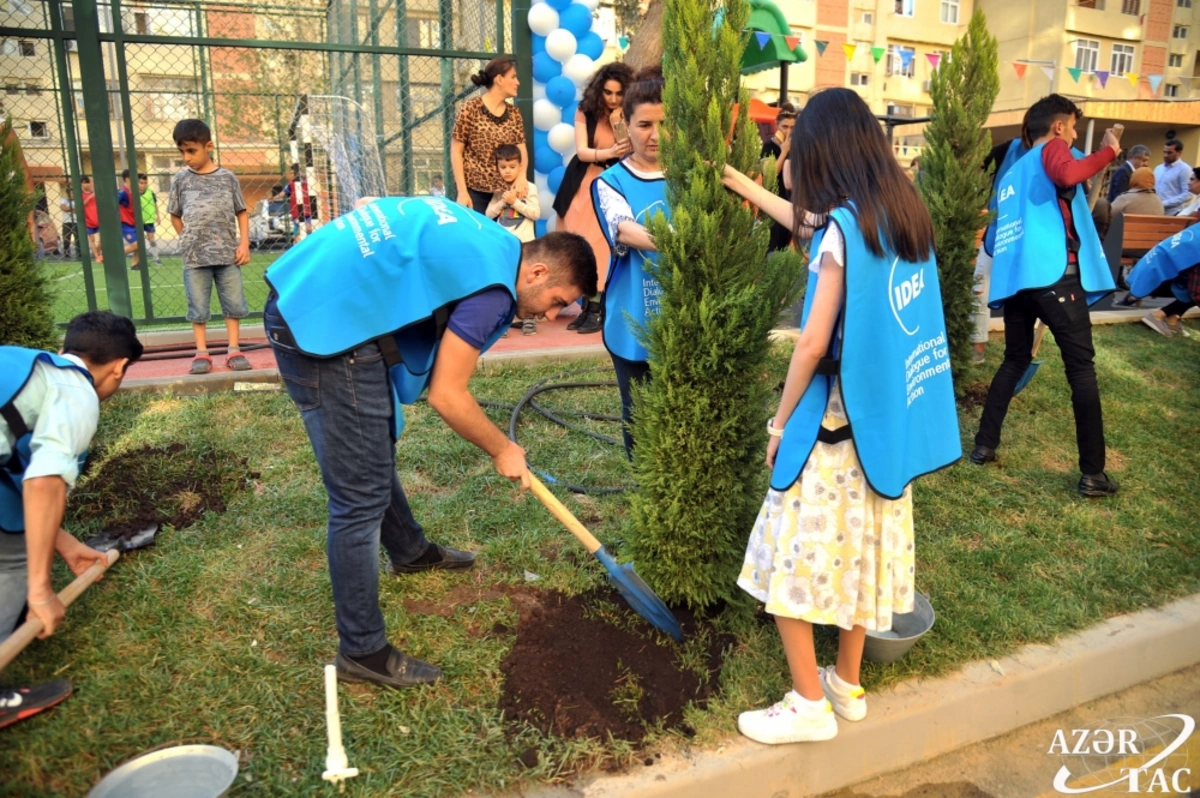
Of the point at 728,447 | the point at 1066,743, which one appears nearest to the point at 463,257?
the point at 728,447

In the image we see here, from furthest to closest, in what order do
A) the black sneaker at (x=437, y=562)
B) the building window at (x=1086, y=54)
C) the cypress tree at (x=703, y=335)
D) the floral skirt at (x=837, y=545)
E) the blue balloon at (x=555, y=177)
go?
the building window at (x=1086, y=54) < the blue balloon at (x=555, y=177) < the black sneaker at (x=437, y=562) < the cypress tree at (x=703, y=335) < the floral skirt at (x=837, y=545)

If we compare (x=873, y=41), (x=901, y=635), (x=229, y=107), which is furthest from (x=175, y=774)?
(x=873, y=41)

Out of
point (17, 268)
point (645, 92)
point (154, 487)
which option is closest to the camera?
point (645, 92)

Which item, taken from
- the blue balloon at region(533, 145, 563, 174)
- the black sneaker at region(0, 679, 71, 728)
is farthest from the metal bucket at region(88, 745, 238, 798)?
the blue balloon at region(533, 145, 563, 174)

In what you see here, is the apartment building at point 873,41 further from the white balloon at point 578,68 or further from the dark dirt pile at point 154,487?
the dark dirt pile at point 154,487

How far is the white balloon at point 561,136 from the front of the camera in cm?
777

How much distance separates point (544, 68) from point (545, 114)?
1.31 feet

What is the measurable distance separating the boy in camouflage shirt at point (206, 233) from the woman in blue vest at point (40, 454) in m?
3.08

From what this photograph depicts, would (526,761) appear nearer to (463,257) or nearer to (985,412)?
(463,257)

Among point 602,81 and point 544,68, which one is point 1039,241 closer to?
point 602,81

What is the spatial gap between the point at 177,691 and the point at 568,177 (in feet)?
17.1

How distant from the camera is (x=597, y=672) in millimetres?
2828

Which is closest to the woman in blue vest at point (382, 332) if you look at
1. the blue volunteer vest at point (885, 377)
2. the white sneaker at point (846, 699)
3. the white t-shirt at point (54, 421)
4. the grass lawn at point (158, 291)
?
the white t-shirt at point (54, 421)

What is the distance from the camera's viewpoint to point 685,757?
2504 millimetres
